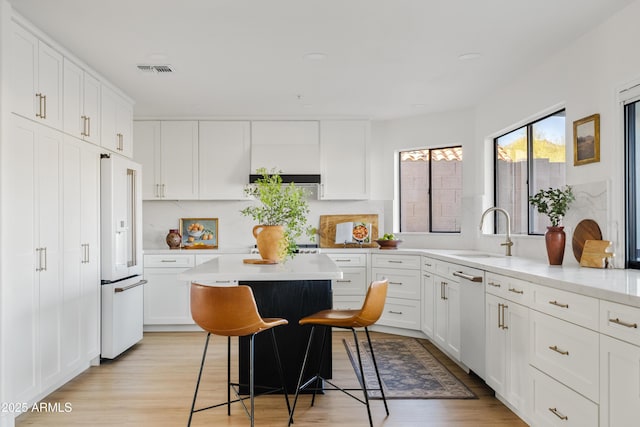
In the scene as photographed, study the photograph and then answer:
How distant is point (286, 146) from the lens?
19.6ft

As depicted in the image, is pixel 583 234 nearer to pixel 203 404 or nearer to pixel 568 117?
pixel 568 117

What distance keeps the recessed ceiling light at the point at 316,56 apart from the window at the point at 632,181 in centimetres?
210

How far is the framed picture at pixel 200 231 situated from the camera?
6.18 m

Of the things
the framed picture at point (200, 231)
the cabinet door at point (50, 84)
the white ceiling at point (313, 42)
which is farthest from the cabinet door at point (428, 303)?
the cabinet door at point (50, 84)

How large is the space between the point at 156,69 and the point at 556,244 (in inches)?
134

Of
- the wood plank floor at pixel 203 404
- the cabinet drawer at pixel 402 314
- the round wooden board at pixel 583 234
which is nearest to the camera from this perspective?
the wood plank floor at pixel 203 404

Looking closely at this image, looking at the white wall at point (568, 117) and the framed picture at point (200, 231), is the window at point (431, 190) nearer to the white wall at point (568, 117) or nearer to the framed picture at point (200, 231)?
the white wall at point (568, 117)

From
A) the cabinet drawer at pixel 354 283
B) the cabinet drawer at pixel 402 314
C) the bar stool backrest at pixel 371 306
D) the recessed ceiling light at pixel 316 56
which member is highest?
the recessed ceiling light at pixel 316 56

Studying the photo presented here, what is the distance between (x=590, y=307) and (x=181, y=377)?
299 centimetres

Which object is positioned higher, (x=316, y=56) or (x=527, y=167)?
(x=316, y=56)

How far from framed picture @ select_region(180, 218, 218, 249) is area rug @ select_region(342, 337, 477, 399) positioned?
2.20 metres

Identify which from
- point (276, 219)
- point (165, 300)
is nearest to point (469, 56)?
point (276, 219)

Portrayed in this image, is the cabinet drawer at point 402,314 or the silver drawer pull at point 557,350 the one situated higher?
the silver drawer pull at point 557,350

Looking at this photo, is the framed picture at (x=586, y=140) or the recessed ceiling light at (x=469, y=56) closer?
the framed picture at (x=586, y=140)
